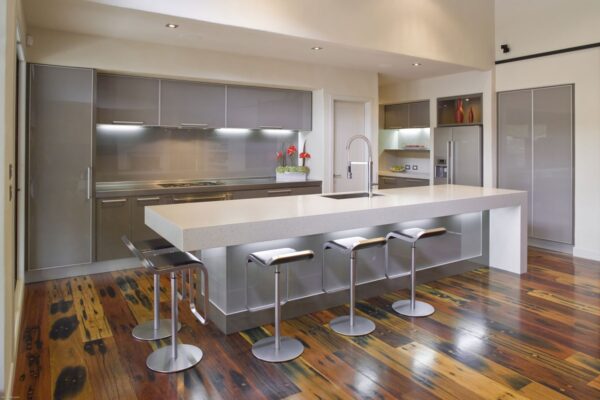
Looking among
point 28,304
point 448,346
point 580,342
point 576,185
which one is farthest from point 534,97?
point 28,304

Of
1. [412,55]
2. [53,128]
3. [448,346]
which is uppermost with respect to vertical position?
[412,55]

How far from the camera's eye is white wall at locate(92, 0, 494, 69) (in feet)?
12.8

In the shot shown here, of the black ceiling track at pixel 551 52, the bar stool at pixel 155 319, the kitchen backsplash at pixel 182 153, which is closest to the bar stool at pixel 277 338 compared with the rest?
the bar stool at pixel 155 319

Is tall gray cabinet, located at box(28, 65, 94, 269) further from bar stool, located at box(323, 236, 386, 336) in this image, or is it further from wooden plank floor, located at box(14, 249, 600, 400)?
bar stool, located at box(323, 236, 386, 336)

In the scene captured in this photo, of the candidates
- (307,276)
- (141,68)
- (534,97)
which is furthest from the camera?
(534,97)

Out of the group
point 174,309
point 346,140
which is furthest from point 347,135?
point 174,309

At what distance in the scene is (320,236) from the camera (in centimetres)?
347

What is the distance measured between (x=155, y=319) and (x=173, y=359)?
1.76ft

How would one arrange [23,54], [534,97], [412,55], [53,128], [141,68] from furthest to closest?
1. [534,97]
2. [412,55]
3. [141,68]
4. [53,128]
5. [23,54]

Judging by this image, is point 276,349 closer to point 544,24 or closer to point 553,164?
point 553,164

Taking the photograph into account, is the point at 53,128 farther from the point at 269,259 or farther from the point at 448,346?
the point at 448,346

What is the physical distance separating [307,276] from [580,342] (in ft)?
6.47

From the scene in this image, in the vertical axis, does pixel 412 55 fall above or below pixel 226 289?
above

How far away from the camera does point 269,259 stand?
8.72 ft
